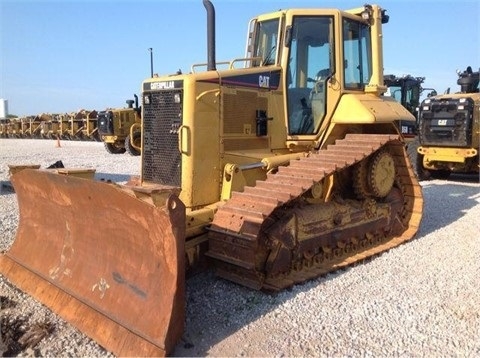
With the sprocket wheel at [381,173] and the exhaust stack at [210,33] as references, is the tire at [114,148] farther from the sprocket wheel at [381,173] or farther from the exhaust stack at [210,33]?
the sprocket wheel at [381,173]

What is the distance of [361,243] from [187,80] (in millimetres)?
2950

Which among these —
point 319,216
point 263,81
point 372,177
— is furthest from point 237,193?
point 372,177

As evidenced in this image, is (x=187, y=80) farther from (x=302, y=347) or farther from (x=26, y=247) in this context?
(x=302, y=347)

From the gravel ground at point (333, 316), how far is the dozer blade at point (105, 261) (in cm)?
17

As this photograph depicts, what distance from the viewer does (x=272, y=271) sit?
4.52 metres

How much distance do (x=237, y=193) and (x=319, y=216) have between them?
104 centimetres

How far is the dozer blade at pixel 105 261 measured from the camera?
336 cm

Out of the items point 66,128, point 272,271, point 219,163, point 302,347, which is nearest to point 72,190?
point 219,163

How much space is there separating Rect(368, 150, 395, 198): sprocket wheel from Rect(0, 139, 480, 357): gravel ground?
84 centimetres

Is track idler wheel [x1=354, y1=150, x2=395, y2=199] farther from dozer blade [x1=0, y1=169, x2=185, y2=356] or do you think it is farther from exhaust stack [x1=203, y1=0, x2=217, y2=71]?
dozer blade [x1=0, y1=169, x2=185, y2=356]

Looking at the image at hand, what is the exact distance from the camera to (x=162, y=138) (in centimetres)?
536

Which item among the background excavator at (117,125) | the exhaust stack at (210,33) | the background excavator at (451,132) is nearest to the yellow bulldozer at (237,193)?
the exhaust stack at (210,33)

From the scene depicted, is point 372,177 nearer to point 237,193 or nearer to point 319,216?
point 319,216

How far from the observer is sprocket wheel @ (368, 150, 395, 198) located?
5789 mm
